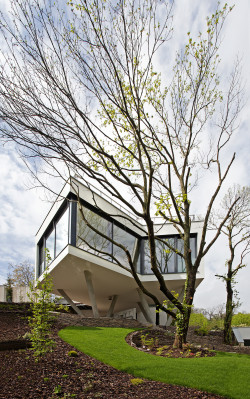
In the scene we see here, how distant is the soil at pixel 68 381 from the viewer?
629 centimetres

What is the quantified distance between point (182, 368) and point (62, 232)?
10426mm

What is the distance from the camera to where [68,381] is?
22.5 feet

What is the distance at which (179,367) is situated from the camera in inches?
309

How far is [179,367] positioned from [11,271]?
91.1ft

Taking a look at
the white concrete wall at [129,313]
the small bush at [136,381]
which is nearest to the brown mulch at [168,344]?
the small bush at [136,381]

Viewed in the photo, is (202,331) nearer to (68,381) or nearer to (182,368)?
(182,368)

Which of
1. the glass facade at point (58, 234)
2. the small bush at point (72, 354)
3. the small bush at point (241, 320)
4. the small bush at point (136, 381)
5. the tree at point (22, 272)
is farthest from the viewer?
the tree at point (22, 272)

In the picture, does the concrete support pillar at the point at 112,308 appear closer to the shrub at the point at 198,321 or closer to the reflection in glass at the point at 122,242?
the reflection in glass at the point at 122,242

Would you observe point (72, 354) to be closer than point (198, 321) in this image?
Yes

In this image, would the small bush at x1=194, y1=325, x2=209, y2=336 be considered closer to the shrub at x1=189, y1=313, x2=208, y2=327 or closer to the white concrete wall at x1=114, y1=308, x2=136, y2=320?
the shrub at x1=189, y1=313, x2=208, y2=327

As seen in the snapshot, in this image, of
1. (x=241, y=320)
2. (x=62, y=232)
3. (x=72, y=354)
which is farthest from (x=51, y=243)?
(x=241, y=320)

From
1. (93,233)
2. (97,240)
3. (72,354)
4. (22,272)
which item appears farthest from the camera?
(22,272)

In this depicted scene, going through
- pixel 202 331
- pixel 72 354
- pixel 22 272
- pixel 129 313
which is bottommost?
pixel 129 313

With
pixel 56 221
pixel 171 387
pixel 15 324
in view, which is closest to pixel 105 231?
pixel 56 221
